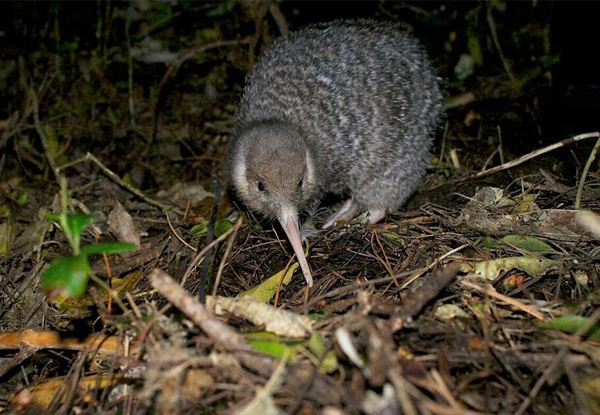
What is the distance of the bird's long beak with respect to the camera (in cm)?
288

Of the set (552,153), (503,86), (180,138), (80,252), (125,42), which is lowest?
(552,153)

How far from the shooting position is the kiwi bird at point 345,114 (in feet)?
11.9

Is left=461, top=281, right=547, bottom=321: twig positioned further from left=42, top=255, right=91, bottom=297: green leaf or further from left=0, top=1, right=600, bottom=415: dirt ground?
left=42, top=255, right=91, bottom=297: green leaf

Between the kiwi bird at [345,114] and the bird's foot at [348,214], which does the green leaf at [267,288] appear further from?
the bird's foot at [348,214]

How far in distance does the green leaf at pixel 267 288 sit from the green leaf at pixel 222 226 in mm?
657

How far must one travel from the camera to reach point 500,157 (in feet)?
14.5

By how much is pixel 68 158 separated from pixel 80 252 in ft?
10.8

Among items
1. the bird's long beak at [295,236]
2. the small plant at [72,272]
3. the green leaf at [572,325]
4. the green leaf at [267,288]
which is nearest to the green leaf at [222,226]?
the bird's long beak at [295,236]

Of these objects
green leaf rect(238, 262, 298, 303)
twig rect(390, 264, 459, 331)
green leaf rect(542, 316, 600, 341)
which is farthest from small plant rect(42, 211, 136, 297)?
green leaf rect(542, 316, 600, 341)

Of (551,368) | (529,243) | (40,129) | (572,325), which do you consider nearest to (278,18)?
(40,129)

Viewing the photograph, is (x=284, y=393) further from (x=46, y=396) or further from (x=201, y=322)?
(x=46, y=396)

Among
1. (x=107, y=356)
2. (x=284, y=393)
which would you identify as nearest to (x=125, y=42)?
(x=107, y=356)

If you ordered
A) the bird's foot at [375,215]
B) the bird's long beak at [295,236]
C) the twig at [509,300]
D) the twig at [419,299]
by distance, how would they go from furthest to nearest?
the bird's foot at [375,215] → the bird's long beak at [295,236] → the twig at [509,300] → the twig at [419,299]

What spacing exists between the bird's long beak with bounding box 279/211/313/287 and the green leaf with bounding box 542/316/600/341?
119cm
